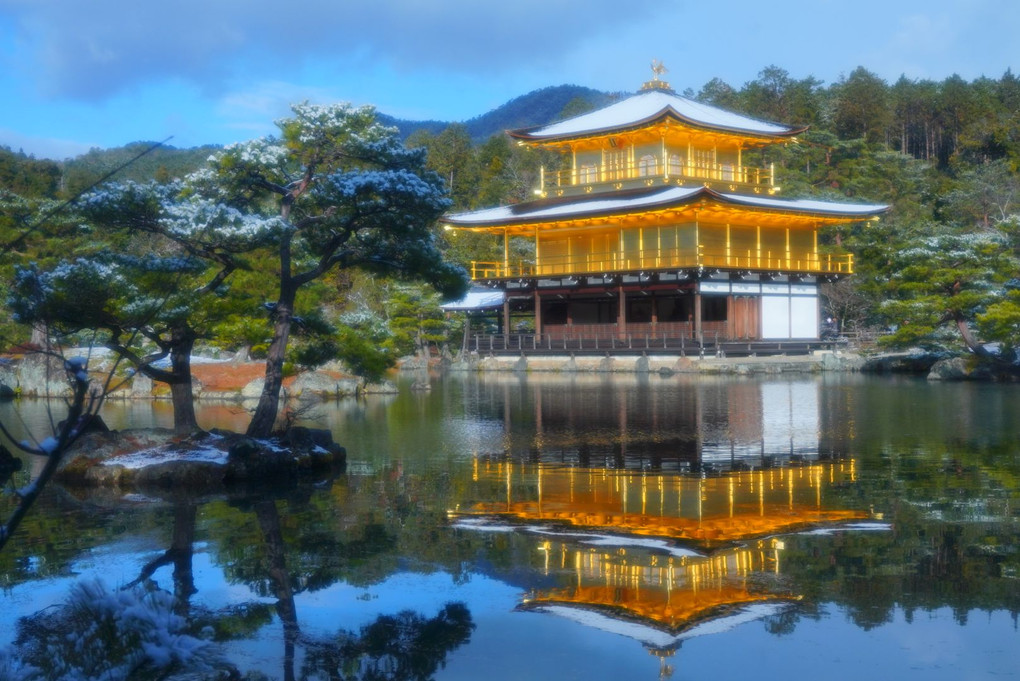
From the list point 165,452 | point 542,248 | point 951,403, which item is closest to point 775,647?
point 165,452

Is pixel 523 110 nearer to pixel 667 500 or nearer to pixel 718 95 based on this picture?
pixel 718 95

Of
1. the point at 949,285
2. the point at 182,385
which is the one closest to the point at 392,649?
the point at 182,385

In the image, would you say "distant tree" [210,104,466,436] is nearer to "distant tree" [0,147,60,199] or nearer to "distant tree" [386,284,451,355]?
"distant tree" [386,284,451,355]

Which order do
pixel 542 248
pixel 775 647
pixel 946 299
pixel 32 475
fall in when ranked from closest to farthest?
pixel 775 647 → pixel 32 475 → pixel 946 299 → pixel 542 248

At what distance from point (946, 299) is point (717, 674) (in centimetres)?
2861

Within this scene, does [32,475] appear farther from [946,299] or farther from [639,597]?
[946,299]

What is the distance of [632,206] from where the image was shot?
128ft

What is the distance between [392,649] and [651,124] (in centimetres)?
3628

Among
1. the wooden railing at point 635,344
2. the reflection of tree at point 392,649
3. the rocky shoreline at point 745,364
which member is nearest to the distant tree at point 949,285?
the rocky shoreline at point 745,364

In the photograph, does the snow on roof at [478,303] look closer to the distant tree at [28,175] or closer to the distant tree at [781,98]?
the distant tree at [28,175]

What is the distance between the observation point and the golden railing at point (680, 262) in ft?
129

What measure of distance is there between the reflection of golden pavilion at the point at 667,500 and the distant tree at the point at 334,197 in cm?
292

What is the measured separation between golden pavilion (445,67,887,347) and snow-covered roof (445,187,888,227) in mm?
74

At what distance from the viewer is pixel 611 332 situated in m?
41.8
